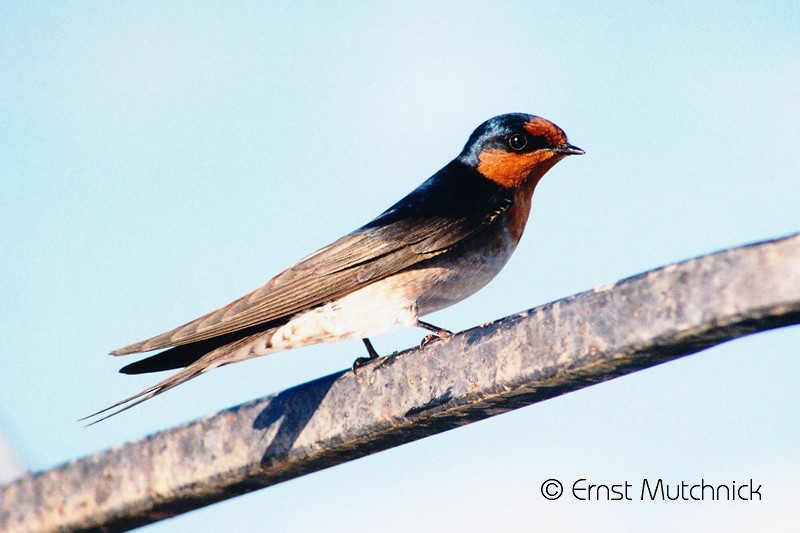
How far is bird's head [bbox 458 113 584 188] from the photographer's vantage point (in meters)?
4.80

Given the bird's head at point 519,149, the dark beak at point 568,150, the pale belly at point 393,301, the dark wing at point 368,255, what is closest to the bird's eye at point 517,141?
the bird's head at point 519,149

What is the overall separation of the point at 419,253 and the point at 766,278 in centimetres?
232

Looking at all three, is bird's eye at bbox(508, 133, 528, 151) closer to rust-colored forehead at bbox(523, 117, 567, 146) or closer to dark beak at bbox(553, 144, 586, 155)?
rust-colored forehead at bbox(523, 117, 567, 146)

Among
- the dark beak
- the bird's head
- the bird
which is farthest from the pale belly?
the dark beak

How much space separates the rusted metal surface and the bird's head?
211cm

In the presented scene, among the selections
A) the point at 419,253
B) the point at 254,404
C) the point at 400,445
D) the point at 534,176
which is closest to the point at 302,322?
the point at 419,253

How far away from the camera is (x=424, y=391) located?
8.65ft

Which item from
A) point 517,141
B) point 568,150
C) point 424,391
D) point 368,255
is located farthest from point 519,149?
point 424,391

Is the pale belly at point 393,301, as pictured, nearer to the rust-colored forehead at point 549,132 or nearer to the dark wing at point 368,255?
the dark wing at point 368,255

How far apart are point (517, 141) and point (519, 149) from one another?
0.21ft

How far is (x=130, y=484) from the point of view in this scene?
3172 mm

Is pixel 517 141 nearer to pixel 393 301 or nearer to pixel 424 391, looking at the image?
pixel 393 301

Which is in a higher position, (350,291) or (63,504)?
(350,291)

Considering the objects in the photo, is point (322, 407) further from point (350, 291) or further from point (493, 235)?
point (493, 235)
